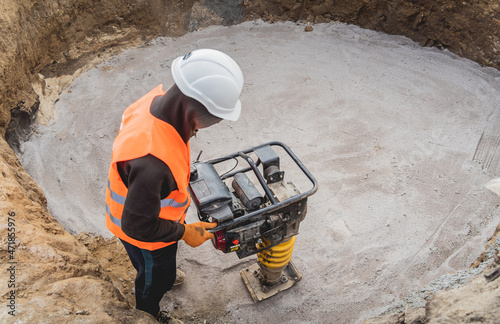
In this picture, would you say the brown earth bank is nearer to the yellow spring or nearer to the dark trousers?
the dark trousers

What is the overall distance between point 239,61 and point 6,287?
4567 millimetres

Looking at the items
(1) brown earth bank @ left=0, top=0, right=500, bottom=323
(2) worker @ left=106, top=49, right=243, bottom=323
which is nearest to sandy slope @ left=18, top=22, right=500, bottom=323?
(1) brown earth bank @ left=0, top=0, right=500, bottom=323

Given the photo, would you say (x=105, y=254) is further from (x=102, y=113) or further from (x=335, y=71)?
(x=335, y=71)

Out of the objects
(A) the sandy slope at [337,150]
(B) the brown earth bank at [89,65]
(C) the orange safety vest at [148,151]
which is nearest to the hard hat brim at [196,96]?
(C) the orange safety vest at [148,151]

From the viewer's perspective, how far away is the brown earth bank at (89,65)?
204 centimetres

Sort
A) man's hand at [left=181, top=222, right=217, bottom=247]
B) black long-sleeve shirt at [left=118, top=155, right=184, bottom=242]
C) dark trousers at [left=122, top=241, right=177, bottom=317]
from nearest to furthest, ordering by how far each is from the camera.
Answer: black long-sleeve shirt at [left=118, top=155, right=184, bottom=242] < man's hand at [left=181, top=222, right=217, bottom=247] < dark trousers at [left=122, top=241, right=177, bottom=317]

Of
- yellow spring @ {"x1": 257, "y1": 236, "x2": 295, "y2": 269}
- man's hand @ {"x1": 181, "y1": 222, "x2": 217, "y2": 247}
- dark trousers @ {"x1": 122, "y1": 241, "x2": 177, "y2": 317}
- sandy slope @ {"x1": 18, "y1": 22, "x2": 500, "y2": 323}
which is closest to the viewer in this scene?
man's hand @ {"x1": 181, "y1": 222, "x2": 217, "y2": 247}

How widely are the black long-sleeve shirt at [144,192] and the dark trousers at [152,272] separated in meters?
0.45

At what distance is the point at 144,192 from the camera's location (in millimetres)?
1857

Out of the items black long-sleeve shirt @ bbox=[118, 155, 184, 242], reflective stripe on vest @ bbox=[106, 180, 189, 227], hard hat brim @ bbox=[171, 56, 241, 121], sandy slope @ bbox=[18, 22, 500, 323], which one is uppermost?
hard hat brim @ bbox=[171, 56, 241, 121]

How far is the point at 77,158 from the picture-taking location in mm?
4332

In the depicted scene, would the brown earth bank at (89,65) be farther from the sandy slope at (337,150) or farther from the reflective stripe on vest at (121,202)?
the reflective stripe on vest at (121,202)

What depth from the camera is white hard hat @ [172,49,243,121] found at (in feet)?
6.59

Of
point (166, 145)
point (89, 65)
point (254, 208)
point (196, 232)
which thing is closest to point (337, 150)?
point (254, 208)
